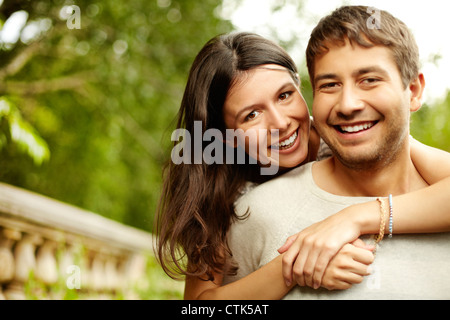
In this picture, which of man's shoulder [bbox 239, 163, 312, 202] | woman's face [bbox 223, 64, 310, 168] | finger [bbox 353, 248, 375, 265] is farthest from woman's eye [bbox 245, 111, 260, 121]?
finger [bbox 353, 248, 375, 265]

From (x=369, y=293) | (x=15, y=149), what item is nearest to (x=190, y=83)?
(x=369, y=293)

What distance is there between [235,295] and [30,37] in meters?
3.66

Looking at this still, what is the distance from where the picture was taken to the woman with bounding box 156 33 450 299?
6.55 feet

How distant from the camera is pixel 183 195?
214 cm

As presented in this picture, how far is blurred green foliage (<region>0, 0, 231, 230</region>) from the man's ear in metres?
3.00

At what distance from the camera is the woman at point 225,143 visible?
Answer: 78.6 inches

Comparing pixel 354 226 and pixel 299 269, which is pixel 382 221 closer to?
pixel 354 226

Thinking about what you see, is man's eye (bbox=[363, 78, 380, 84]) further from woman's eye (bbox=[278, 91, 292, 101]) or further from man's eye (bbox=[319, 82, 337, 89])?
woman's eye (bbox=[278, 91, 292, 101])

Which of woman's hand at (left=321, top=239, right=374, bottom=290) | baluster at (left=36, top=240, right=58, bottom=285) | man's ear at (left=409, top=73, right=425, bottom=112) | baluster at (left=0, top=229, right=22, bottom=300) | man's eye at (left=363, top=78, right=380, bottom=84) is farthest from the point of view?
baluster at (left=36, top=240, right=58, bottom=285)

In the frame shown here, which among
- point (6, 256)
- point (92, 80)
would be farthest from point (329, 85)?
point (92, 80)

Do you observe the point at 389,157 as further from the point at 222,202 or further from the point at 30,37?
the point at 30,37

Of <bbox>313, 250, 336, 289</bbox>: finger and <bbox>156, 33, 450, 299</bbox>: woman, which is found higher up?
<bbox>156, 33, 450, 299</bbox>: woman

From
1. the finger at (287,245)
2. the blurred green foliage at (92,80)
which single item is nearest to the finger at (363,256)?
the finger at (287,245)

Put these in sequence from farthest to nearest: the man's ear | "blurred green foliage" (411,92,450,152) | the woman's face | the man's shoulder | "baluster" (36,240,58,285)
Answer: "blurred green foliage" (411,92,450,152) → "baluster" (36,240,58,285) → the woman's face → the man's shoulder → the man's ear
